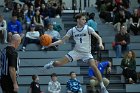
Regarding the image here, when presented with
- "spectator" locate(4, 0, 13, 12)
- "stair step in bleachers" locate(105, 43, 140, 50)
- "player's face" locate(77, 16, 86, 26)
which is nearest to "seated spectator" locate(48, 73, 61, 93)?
"stair step in bleachers" locate(105, 43, 140, 50)

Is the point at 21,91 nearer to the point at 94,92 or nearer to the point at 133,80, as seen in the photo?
the point at 94,92

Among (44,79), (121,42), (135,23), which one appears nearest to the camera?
(44,79)

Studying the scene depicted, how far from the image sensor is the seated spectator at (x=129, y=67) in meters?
16.1

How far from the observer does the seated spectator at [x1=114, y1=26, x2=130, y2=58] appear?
17.5m

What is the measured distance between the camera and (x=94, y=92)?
1582cm

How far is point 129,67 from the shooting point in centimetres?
1622

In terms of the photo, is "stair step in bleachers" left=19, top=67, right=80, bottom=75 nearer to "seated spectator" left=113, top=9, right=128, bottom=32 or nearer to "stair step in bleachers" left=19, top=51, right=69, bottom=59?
"stair step in bleachers" left=19, top=51, right=69, bottom=59

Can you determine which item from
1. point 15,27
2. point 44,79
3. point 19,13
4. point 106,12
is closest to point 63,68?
point 44,79

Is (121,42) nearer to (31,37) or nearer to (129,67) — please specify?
(129,67)

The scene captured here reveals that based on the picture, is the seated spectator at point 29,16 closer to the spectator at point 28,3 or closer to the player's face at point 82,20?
the spectator at point 28,3

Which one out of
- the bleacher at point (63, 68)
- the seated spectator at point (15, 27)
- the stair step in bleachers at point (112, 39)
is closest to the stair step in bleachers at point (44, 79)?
the bleacher at point (63, 68)

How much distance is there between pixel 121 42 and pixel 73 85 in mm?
3101

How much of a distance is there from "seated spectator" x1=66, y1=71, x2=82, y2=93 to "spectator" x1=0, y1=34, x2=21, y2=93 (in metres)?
6.53

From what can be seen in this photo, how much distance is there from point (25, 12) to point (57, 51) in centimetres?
319
